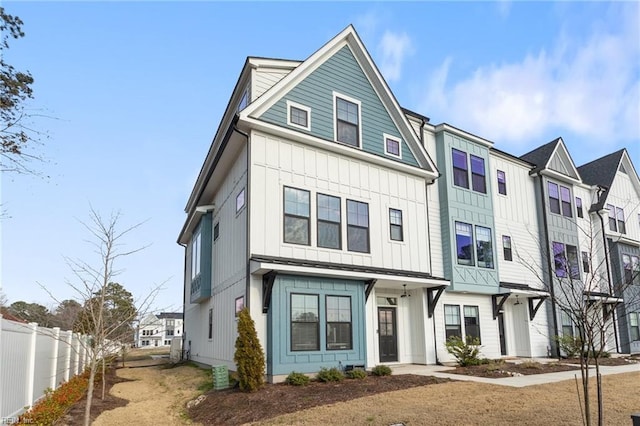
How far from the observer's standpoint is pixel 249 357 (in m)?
11.6

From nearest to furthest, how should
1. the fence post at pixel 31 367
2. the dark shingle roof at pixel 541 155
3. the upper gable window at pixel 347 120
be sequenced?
the fence post at pixel 31 367
the upper gable window at pixel 347 120
the dark shingle roof at pixel 541 155

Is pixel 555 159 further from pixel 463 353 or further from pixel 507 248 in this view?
pixel 463 353

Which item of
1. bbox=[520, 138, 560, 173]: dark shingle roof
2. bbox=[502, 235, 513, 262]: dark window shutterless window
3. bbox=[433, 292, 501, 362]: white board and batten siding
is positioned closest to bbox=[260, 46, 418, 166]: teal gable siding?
bbox=[433, 292, 501, 362]: white board and batten siding

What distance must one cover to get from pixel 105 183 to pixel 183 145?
176 inches

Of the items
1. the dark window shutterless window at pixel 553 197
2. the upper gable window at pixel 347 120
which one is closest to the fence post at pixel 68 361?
the upper gable window at pixel 347 120

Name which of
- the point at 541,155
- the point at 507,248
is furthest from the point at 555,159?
the point at 507,248

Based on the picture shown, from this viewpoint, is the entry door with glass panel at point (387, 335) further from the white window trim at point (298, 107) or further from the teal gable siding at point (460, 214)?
the white window trim at point (298, 107)

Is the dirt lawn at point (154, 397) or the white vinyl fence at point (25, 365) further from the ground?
the white vinyl fence at point (25, 365)

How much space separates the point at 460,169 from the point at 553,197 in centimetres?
689

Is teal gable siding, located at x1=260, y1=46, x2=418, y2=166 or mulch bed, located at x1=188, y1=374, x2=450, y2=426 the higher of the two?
teal gable siding, located at x1=260, y1=46, x2=418, y2=166

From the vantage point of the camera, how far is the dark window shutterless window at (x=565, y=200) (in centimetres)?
2348

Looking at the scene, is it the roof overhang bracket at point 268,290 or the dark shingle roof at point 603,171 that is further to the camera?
the dark shingle roof at point 603,171

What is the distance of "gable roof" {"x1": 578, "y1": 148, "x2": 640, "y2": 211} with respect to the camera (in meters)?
26.8

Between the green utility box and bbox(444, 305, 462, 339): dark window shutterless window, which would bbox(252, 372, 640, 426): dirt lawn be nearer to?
the green utility box
